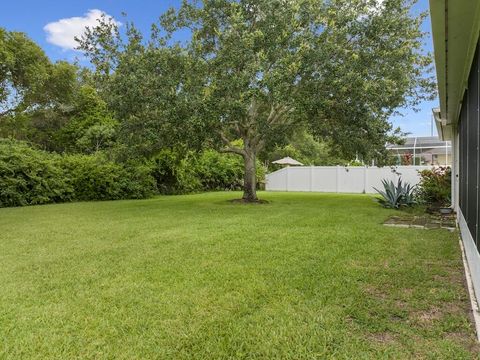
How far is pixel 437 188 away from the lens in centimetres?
Result: 1202

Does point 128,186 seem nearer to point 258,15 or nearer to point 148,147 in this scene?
point 148,147

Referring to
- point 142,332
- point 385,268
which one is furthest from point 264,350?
point 385,268

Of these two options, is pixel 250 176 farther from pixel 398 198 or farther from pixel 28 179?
pixel 28 179

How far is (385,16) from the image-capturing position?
36.4ft

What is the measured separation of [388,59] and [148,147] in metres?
7.99

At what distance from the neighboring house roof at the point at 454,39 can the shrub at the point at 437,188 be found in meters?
6.57

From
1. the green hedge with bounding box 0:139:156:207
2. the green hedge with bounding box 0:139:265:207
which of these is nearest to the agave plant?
the green hedge with bounding box 0:139:265:207

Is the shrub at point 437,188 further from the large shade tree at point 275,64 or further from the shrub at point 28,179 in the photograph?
the shrub at point 28,179

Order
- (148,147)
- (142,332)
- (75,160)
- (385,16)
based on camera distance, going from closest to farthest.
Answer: (142,332) → (385,16) → (148,147) → (75,160)

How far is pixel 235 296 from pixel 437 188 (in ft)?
34.8

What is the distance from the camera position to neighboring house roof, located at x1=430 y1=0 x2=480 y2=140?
10.2 ft

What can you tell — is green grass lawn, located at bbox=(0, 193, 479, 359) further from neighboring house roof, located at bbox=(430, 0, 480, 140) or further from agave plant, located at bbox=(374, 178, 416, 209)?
agave plant, located at bbox=(374, 178, 416, 209)

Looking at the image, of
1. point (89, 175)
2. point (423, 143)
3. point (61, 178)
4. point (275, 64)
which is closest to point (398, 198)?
point (275, 64)

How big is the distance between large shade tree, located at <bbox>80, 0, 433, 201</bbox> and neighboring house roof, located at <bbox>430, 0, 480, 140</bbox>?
187 inches
